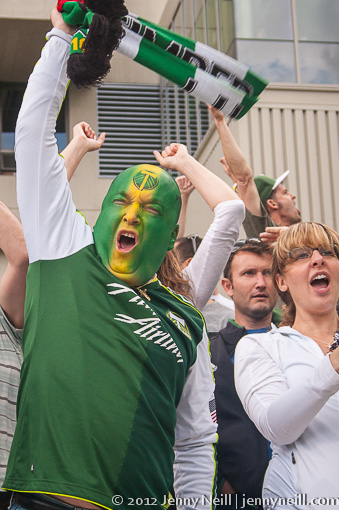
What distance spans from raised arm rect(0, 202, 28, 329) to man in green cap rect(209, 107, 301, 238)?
Answer: 4.69 ft

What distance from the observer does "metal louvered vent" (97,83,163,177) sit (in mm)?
10289

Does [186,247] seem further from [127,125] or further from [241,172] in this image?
[127,125]

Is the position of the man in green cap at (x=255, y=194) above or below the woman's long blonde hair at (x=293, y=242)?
above

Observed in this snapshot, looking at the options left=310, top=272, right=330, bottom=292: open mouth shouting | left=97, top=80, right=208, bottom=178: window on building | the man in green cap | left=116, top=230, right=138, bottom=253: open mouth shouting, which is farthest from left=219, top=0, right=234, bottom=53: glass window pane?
left=116, top=230, right=138, bottom=253: open mouth shouting

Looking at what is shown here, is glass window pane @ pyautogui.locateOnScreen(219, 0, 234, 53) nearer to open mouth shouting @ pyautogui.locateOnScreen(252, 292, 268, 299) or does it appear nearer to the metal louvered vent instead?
the metal louvered vent

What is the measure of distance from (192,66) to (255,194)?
1.60 meters

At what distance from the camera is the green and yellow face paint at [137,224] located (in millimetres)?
2252

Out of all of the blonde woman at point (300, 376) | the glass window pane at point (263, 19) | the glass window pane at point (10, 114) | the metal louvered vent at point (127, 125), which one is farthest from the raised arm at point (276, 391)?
the glass window pane at point (10, 114)

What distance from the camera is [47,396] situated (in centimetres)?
200

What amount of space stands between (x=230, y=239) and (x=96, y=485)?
1.19m

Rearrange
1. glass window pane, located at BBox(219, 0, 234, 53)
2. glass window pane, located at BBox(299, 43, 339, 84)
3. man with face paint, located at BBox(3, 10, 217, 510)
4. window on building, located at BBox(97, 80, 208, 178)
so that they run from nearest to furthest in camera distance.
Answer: man with face paint, located at BBox(3, 10, 217, 510), glass window pane, located at BBox(219, 0, 234, 53), glass window pane, located at BBox(299, 43, 339, 84), window on building, located at BBox(97, 80, 208, 178)

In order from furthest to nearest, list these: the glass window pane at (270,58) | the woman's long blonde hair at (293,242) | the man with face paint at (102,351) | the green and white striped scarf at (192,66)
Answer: the glass window pane at (270,58) → the woman's long blonde hair at (293,242) → the green and white striped scarf at (192,66) → the man with face paint at (102,351)

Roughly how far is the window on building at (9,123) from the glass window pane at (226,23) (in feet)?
9.40

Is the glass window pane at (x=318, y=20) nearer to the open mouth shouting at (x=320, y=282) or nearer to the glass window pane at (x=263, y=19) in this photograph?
the glass window pane at (x=263, y=19)
